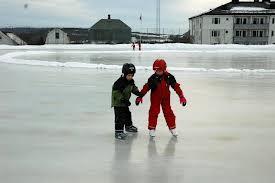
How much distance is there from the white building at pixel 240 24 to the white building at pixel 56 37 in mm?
23903

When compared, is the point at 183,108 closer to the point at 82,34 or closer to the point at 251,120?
the point at 251,120

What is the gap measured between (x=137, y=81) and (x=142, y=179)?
9.57m

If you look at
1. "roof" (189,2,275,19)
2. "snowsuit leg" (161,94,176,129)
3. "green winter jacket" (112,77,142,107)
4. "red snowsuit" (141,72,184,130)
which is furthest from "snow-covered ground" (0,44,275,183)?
"roof" (189,2,275,19)

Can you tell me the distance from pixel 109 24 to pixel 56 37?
1114 centimetres

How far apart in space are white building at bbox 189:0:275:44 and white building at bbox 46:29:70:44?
941 inches

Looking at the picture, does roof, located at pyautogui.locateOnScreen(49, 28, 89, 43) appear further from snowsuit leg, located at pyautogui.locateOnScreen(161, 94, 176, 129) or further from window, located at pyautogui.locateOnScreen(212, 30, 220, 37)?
snowsuit leg, located at pyautogui.locateOnScreen(161, 94, 176, 129)

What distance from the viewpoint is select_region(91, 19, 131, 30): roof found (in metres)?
81.0

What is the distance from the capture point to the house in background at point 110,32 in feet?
264

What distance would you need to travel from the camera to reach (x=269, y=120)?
7.31 m

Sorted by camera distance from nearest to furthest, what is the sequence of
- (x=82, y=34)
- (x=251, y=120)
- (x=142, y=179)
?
(x=142, y=179), (x=251, y=120), (x=82, y=34)

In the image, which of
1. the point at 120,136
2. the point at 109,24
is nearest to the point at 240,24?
the point at 109,24

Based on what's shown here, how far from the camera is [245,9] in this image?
74.2 metres

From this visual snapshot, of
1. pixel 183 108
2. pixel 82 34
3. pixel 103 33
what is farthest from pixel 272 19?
pixel 183 108

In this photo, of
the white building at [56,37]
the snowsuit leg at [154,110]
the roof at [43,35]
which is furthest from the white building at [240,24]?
the snowsuit leg at [154,110]
